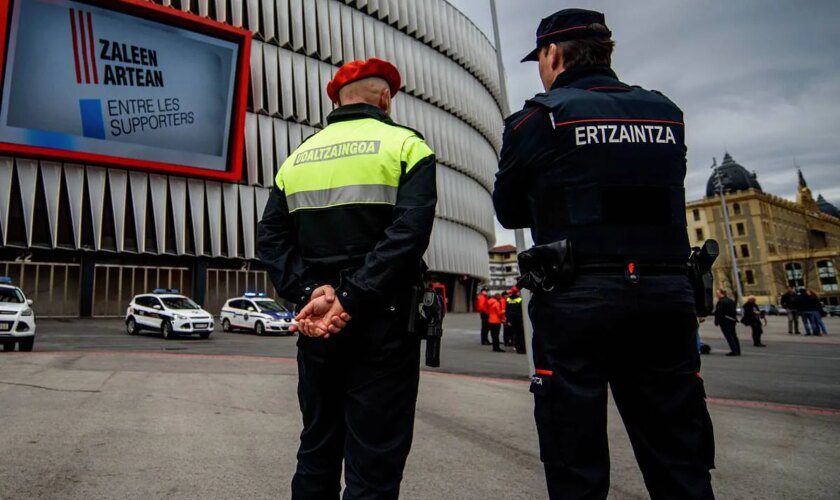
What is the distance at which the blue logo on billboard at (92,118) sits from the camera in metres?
25.2

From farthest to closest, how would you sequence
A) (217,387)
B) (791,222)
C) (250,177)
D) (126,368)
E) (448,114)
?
(791,222)
(448,114)
(250,177)
(126,368)
(217,387)

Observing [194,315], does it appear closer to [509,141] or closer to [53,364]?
[53,364]

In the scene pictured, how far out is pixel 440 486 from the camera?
2.95 metres

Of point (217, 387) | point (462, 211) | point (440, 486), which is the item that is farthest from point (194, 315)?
point (462, 211)

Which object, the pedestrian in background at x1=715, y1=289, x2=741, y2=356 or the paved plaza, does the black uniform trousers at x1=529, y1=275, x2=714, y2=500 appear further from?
the pedestrian in background at x1=715, y1=289, x2=741, y2=356

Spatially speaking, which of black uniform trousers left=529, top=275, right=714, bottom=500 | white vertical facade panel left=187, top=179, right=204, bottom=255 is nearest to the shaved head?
black uniform trousers left=529, top=275, right=714, bottom=500

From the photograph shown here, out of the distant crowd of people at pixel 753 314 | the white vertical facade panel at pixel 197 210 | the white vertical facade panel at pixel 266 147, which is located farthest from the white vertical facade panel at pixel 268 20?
the distant crowd of people at pixel 753 314

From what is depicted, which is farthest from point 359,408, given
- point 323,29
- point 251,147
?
point 323,29

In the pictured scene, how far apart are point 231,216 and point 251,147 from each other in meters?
4.60

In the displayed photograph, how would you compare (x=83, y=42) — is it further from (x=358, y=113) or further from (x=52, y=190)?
(x=358, y=113)

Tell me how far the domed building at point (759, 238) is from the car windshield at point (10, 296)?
71587 millimetres

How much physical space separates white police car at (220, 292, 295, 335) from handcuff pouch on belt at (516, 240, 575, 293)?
1896 centimetres

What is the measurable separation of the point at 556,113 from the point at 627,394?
1.07 metres

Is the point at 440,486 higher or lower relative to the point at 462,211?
lower
